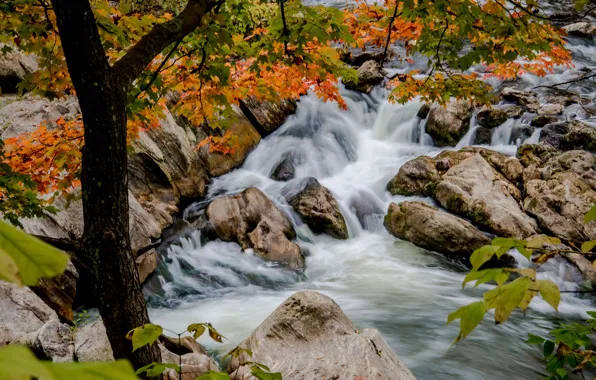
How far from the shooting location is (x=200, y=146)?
10695mm

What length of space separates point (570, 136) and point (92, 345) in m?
13.0

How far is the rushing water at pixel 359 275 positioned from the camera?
17.7ft

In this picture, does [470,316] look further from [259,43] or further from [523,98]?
[523,98]

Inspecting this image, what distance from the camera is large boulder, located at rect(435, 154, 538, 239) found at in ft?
28.4

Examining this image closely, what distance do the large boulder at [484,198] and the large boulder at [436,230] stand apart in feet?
1.97

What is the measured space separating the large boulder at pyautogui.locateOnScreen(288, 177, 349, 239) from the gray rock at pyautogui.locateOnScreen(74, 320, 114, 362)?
628cm

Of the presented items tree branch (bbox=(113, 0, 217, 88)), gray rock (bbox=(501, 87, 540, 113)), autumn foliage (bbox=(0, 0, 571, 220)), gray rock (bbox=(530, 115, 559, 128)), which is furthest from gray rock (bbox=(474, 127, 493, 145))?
tree branch (bbox=(113, 0, 217, 88))

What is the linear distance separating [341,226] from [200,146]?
4.63 metres

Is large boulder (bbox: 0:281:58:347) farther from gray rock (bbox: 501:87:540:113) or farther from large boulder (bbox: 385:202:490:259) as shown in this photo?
gray rock (bbox: 501:87:540:113)

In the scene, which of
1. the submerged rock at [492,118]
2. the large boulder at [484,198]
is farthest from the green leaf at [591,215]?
the submerged rock at [492,118]

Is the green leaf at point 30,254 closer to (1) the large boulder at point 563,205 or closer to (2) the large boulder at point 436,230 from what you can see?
(2) the large boulder at point 436,230

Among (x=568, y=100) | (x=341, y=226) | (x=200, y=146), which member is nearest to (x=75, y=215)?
(x=200, y=146)

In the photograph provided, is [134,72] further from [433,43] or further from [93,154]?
[433,43]

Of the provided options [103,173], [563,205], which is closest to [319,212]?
[563,205]
